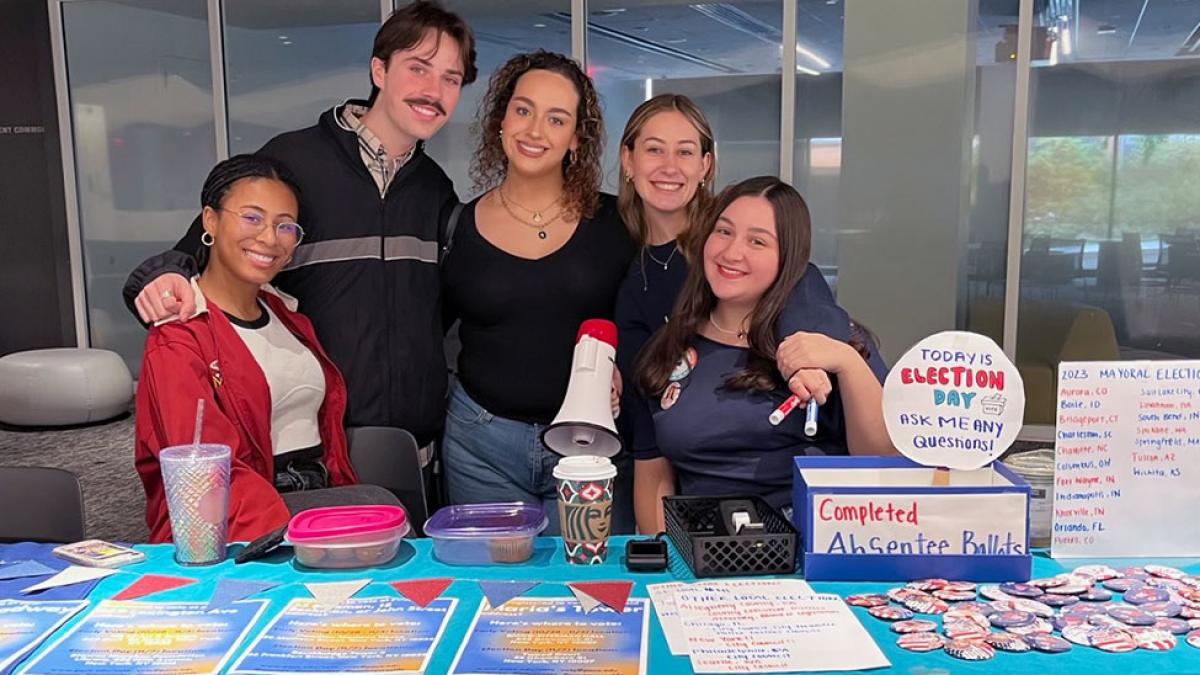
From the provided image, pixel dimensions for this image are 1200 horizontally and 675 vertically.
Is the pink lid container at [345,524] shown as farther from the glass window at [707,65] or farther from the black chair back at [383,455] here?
the glass window at [707,65]

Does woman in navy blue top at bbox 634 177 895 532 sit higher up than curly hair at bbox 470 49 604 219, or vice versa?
curly hair at bbox 470 49 604 219

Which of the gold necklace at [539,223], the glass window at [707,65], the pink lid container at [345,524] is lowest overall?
the pink lid container at [345,524]

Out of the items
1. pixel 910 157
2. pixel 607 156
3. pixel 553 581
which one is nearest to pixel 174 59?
pixel 607 156

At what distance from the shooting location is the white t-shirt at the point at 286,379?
198 cm

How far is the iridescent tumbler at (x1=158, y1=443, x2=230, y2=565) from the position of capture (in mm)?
1461

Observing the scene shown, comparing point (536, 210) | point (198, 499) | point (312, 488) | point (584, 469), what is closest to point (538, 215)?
point (536, 210)

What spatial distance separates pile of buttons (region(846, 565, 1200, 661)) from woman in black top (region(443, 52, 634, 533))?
3.27 ft

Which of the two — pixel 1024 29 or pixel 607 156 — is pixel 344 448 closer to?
pixel 607 156

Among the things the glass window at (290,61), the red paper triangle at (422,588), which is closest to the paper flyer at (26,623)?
the red paper triangle at (422,588)

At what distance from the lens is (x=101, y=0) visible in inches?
247

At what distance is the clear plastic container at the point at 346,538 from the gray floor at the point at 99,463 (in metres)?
2.40

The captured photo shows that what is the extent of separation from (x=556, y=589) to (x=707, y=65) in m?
4.34

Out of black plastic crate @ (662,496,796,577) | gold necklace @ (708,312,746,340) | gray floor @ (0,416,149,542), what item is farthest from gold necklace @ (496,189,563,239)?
gray floor @ (0,416,149,542)

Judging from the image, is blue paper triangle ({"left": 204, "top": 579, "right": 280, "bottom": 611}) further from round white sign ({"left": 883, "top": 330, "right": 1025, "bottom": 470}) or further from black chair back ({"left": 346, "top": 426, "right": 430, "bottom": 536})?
round white sign ({"left": 883, "top": 330, "right": 1025, "bottom": 470})
